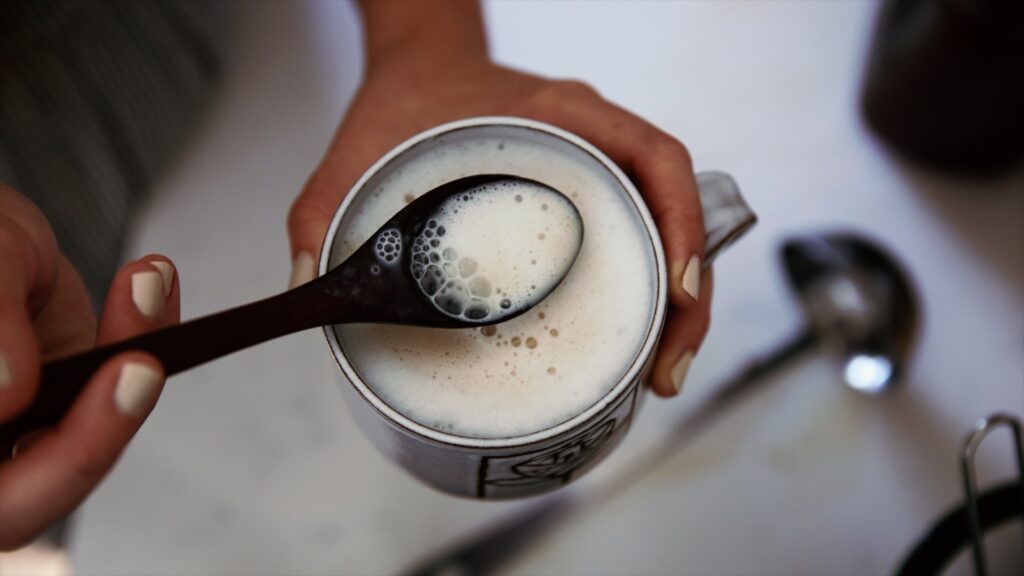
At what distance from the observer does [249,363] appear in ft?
1.90

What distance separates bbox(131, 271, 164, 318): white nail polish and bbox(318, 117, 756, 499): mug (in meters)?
0.07

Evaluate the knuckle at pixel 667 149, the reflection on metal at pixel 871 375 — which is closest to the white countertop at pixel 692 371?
the reflection on metal at pixel 871 375

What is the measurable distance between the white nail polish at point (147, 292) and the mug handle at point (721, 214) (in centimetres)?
24

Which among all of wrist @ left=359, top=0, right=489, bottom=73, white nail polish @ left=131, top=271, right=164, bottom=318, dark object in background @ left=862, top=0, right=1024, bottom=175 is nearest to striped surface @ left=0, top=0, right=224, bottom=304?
wrist @ left=359, top=0, right=489, bottom=73

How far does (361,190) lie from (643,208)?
122 mm

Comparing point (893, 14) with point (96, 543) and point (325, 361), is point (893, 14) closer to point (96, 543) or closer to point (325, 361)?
point (325, 361)

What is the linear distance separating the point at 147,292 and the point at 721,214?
0.26 metres

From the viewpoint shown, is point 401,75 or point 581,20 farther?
point 581,20

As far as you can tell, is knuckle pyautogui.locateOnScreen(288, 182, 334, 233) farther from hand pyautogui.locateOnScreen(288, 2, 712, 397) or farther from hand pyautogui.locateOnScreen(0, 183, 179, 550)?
hand pyautogui.locateOnScreen(0, 183, 179, 550)

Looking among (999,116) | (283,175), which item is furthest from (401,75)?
(999,116)

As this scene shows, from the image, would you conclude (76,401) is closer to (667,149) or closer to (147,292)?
(147,292)

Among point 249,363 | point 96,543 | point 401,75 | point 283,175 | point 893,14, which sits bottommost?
point 96,543

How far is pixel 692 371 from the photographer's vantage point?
583 millimetres

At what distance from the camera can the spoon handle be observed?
0.91 ft
